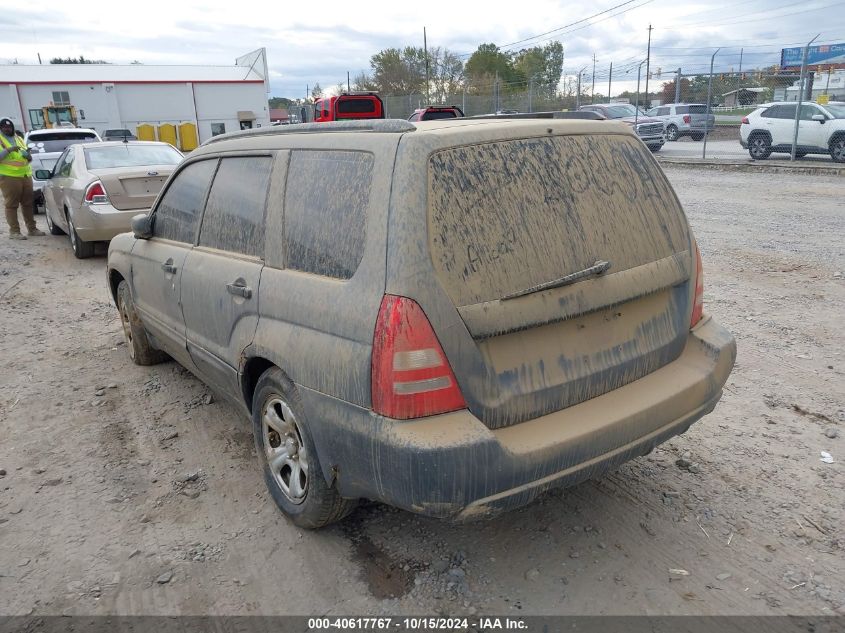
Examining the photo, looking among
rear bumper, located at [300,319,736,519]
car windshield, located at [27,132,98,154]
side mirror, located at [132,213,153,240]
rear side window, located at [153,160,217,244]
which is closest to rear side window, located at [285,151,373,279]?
rear bumper, located at [300,319,736,519]

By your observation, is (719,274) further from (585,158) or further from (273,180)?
(273,180)

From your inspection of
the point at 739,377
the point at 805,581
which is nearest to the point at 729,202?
the point at 739,377

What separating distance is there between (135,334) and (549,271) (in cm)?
378

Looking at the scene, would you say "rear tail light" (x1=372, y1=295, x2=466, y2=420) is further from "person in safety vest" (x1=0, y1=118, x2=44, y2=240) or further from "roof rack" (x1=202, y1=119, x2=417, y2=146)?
"person in safety vest" (x1=0, y1=118, x2=44, y2=240)

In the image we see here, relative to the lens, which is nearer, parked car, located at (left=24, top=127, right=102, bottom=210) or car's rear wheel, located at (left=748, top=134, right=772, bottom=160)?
parked car, located at (left=24, top=127, right=102, bottom=210)

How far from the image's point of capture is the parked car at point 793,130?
671 inches

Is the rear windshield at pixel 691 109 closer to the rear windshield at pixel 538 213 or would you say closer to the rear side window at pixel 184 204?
the rear side window at pixel 184 204

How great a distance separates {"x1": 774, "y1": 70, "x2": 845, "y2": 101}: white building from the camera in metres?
26.0

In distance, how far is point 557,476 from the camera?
8.05ft

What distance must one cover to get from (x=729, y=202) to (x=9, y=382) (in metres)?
11.8

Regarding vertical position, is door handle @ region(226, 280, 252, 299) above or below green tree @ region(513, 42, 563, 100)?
below

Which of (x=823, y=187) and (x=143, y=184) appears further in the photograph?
(x=823, y=187)

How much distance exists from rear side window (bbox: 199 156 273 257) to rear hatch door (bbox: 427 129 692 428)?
1.12 meters

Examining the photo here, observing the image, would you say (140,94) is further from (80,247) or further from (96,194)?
(96,194)
